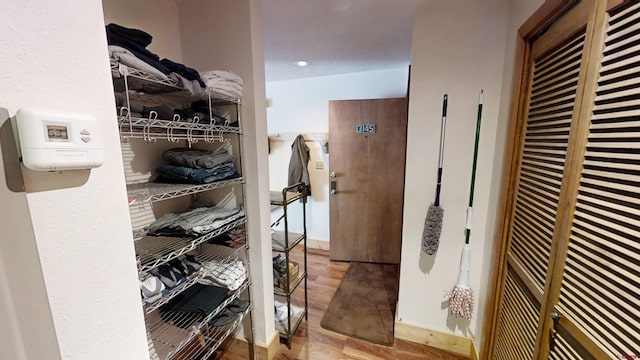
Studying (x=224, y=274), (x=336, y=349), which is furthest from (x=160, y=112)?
(x=336, y=349)

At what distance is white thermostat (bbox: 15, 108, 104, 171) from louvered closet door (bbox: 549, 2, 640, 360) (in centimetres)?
120

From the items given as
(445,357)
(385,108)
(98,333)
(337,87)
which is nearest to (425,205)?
(445,357)

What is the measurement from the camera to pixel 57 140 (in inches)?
14.9

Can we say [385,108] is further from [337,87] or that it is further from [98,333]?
[98,333]

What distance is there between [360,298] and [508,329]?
1295mm

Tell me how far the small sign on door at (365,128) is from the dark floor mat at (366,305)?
162cm

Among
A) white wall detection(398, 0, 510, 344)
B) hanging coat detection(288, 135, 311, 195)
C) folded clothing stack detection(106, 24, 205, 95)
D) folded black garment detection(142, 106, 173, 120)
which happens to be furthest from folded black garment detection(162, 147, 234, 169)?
hanging coat detection(288, 135, 311, 195)

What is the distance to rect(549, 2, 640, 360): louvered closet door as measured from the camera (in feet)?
1.91

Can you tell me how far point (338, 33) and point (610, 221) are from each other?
1868 mm

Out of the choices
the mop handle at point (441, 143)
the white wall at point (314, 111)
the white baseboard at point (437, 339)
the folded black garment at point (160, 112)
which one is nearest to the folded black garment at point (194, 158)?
the folded black garment at point (160, 112)

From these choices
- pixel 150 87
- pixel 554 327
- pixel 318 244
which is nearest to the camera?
pixel 554 327

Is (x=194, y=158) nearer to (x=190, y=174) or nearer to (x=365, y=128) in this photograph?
(x=190, y=174)

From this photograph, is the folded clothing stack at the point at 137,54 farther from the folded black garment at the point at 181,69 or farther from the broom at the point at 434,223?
the broom at the point at 434,223

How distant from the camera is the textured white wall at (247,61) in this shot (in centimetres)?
129
